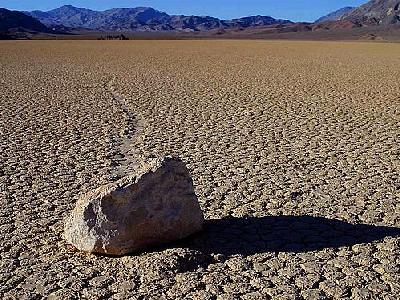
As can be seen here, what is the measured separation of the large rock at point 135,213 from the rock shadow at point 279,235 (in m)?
Result: 0.25

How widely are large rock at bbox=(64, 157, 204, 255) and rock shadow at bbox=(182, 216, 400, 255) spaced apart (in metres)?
0.25

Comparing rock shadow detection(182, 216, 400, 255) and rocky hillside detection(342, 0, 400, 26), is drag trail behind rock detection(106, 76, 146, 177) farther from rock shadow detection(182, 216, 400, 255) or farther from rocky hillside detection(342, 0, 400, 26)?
rocky hillside detection(342, 0, 400, 26)

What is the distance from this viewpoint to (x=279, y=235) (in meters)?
4.79

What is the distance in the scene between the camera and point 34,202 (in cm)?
580

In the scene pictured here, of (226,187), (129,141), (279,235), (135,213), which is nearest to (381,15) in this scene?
(129,141)

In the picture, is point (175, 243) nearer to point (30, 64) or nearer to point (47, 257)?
point (47, 257)

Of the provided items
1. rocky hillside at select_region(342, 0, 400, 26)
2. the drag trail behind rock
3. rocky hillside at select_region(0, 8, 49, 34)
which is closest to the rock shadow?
the drag trail behind rock

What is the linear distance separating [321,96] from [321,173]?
7.64 metres

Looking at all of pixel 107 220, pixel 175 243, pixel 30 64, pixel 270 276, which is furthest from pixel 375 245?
pixel 30 64

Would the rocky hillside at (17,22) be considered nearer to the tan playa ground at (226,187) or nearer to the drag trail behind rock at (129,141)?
the tan playa ground at (226,187)

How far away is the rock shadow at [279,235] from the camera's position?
4.54m

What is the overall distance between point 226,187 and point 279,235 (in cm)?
159

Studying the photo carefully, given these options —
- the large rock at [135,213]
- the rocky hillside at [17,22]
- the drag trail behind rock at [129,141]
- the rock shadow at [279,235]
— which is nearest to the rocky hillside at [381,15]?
the rocky hillside at [17,22]

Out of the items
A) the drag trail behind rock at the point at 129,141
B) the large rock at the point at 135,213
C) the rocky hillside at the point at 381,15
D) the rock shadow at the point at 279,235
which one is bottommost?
the rocky hillside at the point at 381,15
